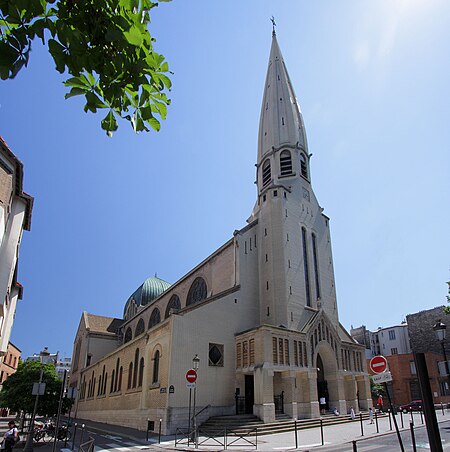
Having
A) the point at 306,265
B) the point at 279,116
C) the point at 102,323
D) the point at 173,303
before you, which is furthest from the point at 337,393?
the point at 102,323

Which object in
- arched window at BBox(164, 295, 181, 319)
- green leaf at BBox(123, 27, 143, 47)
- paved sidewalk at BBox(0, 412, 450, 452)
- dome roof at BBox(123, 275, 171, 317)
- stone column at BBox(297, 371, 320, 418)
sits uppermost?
dome roof at BBox(123, 275, 171, 317)

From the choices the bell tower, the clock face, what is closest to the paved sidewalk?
the bell tower

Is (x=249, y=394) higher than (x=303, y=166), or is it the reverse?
(x=303, y=166)

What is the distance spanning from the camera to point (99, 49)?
10.6ft

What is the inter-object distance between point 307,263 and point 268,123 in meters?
17.0

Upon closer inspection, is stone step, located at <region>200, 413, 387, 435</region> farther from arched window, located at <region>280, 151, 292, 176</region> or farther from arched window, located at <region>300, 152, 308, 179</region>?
arched window, located at <region>300, 152, 308, 179</region>

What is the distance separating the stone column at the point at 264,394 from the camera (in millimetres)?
21797

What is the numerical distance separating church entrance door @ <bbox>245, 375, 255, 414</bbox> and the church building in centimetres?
7

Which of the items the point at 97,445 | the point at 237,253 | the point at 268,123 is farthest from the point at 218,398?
the point at 268,123

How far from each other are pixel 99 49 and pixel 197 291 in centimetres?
3471

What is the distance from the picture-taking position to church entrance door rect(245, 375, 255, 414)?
25.3 meters

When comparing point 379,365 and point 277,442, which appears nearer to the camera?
point 379,365

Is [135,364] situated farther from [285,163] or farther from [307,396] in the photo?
[285,163]

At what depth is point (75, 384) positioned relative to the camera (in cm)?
5181
